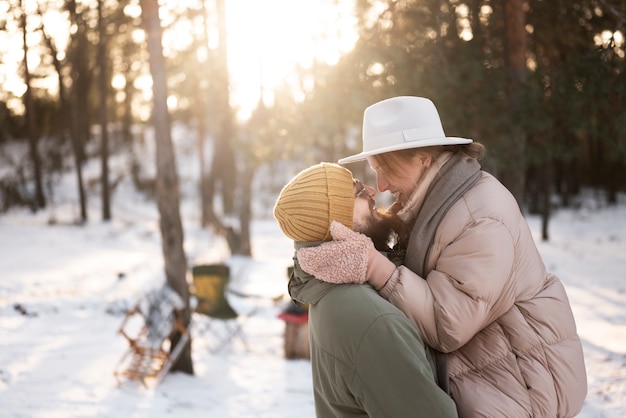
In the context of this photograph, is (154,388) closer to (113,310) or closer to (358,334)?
(113,310)

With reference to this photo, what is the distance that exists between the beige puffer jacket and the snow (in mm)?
3968

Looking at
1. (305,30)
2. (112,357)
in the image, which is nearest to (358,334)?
(112,357)

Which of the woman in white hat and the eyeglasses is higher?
the eyeglasses

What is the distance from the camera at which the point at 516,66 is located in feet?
28.7

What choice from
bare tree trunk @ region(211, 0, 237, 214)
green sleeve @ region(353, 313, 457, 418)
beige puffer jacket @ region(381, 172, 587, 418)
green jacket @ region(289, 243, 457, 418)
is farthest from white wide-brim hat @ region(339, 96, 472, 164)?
bare tree trunk @ region(211, 0, 237, 214)

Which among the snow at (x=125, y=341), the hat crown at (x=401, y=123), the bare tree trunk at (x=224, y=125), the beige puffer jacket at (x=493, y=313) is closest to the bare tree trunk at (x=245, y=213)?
the snow at (x=125, y=341)

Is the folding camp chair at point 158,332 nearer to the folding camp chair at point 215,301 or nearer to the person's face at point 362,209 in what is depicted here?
the folding camp chair at point 215,301

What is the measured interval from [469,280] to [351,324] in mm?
405

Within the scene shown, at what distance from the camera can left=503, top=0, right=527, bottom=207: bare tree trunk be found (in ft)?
27.7

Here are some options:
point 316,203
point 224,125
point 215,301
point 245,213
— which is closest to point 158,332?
point 215,301

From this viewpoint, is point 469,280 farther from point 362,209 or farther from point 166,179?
point 166,179

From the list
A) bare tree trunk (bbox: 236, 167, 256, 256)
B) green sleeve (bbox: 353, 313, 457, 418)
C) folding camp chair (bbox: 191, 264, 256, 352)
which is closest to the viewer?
green sleeve (bbox: 353, 313, 457, 418)

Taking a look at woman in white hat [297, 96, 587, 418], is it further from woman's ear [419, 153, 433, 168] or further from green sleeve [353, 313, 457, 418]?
green sleeve [353, 313, 457, 418]

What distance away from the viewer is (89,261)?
1523 centimetres
